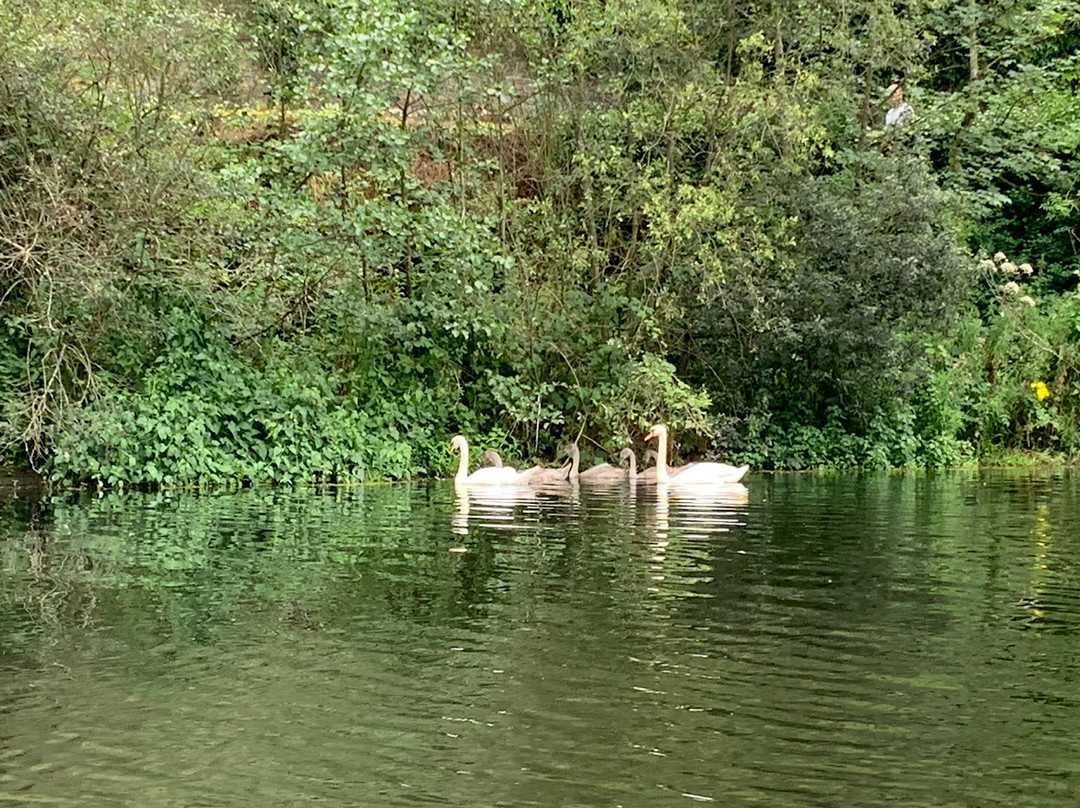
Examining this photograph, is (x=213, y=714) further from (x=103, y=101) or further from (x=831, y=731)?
(x=103, y=101)

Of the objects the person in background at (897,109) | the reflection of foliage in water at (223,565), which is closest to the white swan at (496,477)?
the reflection of foliage in water at (223,565)

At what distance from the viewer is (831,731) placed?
305 inches

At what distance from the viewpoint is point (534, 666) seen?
9.22 metres

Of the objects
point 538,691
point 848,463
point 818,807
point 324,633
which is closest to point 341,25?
point 848,463

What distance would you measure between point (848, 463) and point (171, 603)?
19768mm

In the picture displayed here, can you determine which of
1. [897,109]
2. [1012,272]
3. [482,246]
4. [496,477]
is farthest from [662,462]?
[1012,272]

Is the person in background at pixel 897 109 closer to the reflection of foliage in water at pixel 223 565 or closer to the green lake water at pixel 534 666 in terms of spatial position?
the green lake water at pixel 534 666

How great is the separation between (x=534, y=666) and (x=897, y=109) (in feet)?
78.2

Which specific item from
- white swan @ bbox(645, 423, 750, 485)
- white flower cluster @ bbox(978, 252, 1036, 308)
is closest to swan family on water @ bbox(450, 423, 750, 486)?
white swan @ bbox(645, 423, 750, 485)

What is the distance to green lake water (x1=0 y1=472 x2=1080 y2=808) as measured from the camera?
691 centimetres

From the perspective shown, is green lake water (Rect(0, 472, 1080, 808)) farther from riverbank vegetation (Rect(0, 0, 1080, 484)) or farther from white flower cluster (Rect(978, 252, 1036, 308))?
white flower cluster (Rect(978, 252, 1036, 308))

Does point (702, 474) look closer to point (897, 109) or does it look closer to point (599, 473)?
point (599, 473)

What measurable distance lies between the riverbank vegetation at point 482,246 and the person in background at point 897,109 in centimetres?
29

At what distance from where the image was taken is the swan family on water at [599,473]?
22.6m
